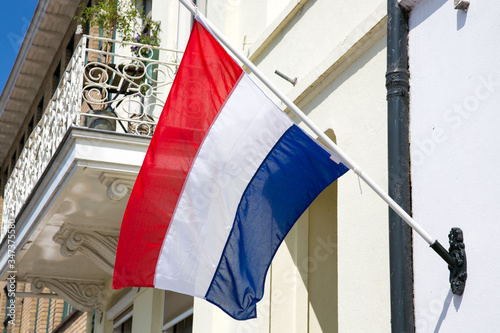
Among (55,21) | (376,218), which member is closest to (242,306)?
(376,218)

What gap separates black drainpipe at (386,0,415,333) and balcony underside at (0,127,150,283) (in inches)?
149

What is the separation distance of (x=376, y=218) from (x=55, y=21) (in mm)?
13572

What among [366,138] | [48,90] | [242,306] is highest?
[48,90]

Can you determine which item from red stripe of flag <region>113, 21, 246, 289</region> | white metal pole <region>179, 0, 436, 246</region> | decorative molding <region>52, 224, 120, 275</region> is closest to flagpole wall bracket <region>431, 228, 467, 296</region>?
white metal pole <region>179, 0, 436, 246</region>

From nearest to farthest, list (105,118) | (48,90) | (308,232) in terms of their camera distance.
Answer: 1. (308,232)
2. (105,118)
3. (48,90)

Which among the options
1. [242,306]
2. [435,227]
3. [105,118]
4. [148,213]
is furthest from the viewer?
[105,118]

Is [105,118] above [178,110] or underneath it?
above

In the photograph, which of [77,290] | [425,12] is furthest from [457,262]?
[77,290]

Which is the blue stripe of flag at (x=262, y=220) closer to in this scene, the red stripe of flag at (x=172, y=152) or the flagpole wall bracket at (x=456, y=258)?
the red stripe of flag at (x=172, y=152)

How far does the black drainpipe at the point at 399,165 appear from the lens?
4746mm

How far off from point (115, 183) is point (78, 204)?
1.18 m

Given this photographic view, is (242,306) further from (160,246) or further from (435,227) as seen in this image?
(435,227)

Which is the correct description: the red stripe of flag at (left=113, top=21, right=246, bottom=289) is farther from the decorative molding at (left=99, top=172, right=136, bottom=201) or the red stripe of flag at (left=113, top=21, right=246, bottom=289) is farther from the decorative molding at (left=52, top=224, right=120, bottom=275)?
the decorative molding at (left=52, top=224, right=120, bottom=275)

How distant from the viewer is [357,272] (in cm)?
555
